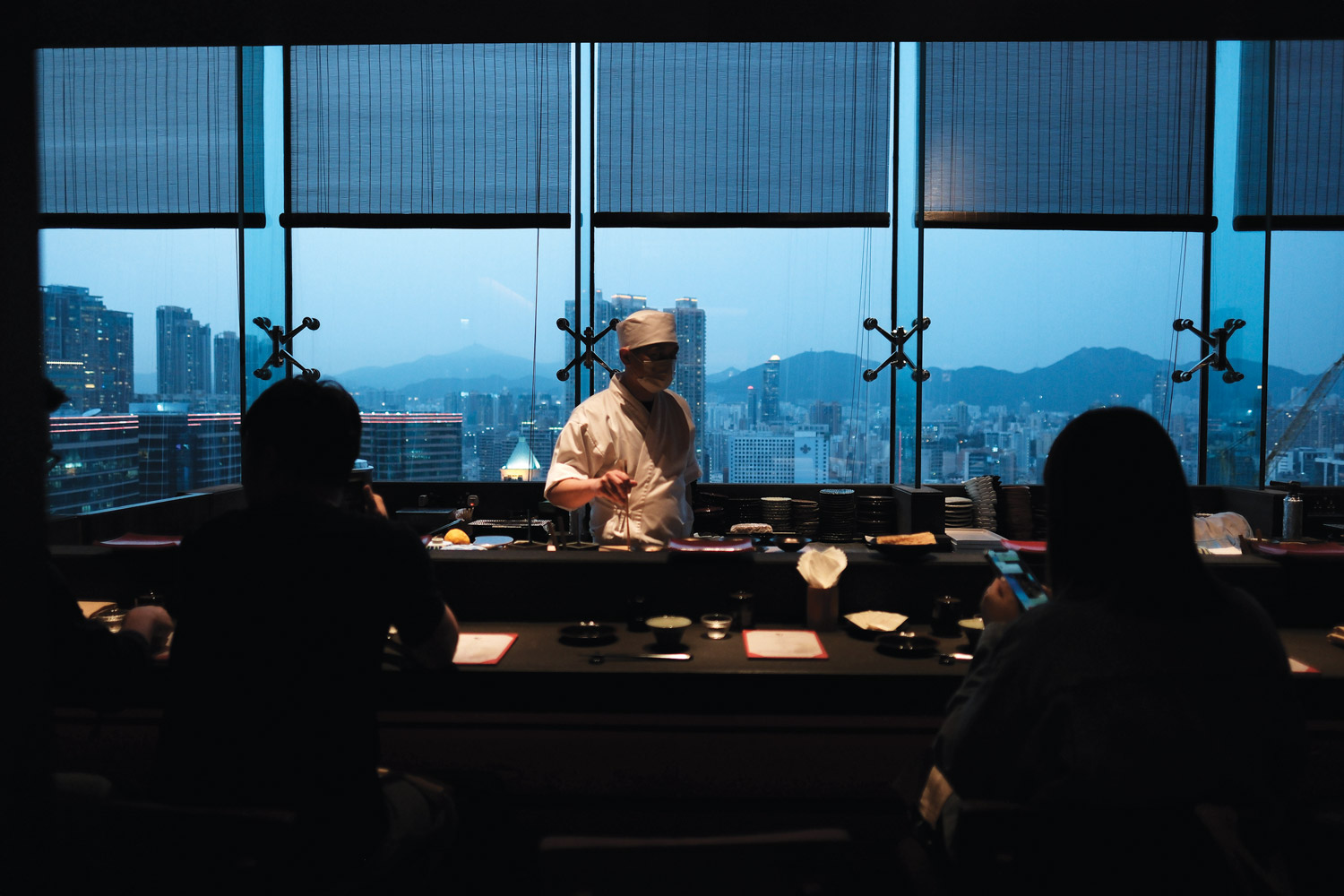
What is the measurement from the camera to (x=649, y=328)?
292 centimetres

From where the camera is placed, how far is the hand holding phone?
1.52 m

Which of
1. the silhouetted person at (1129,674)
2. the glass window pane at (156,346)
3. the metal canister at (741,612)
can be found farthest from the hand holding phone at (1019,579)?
the glass window pane at (156,346)

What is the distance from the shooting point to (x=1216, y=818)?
991 mm

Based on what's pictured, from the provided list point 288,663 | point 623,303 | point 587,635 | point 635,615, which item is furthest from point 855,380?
point 288,663

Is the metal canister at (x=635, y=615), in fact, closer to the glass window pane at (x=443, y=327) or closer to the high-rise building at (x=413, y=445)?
the glass window pane at (x=443, y=327)

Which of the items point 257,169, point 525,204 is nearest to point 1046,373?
point 525,204

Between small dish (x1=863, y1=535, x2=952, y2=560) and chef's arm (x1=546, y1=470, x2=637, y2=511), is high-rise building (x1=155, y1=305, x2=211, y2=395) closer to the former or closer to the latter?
chef's arm (x1=546, y1=470, x2=637, y2=511)

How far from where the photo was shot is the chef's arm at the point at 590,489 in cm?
258

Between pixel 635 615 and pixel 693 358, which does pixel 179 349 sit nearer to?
pixel 693 358

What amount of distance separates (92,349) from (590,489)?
380 centimetres

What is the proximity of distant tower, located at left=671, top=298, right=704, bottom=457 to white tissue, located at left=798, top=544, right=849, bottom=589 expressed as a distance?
9.06ft

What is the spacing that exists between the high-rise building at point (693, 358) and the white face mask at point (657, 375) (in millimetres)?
1879

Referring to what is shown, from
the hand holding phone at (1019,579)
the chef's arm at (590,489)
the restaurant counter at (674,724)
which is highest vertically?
the chef's arm at (590,489)

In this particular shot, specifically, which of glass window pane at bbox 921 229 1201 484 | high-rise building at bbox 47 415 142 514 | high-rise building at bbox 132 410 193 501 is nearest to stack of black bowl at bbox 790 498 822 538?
glass window pane at bbox 921 229 1201 484
